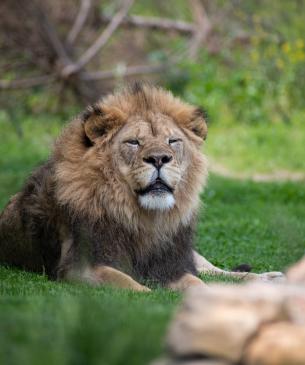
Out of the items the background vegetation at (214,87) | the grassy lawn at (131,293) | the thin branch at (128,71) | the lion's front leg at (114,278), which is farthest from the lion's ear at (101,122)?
the thin branch at (128,71)

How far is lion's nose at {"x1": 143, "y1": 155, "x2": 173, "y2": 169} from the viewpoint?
5.70 m

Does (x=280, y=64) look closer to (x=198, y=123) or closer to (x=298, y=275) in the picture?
(x=198, y=123)

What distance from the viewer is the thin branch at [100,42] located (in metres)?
16.3

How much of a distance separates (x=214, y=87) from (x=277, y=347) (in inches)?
536

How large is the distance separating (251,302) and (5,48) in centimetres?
1409

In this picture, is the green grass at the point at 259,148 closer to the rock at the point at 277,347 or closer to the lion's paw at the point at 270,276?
the lion's paw at the point at 270,276

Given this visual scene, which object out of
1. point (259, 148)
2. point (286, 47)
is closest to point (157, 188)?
point (259, 148)

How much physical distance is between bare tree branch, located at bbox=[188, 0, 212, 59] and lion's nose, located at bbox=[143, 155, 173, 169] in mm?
11847

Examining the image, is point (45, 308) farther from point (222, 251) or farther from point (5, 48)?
point (5, 48)

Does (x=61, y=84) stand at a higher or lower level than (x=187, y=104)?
lower

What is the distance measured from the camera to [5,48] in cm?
1669

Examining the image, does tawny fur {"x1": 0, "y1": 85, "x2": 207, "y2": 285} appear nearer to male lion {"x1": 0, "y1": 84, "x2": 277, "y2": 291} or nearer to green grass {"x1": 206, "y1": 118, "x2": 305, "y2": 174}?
male lion {"x1": 0, "y1": 84, "x2": 277, "y2": 291}

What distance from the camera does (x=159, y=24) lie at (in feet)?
61.0

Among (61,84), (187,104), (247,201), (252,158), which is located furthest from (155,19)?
(187,104)
